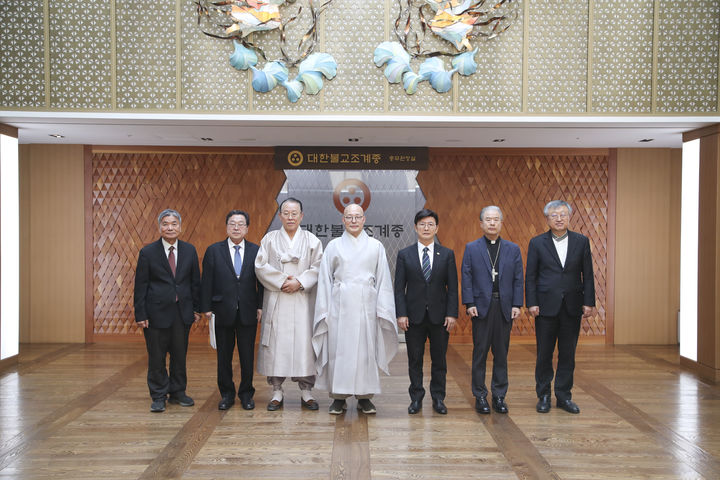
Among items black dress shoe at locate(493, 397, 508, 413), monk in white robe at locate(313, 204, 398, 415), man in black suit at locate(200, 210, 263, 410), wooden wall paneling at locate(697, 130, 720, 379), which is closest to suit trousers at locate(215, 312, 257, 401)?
man in black suit at locate(200, 210, 263, 410)

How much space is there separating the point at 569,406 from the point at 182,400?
2.94 metres

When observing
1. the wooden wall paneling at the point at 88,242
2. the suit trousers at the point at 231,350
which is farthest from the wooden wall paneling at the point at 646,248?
the wooden wall paneling at the point at 88,242

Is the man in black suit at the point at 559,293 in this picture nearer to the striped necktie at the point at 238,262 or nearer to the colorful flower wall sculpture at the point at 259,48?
the striped necktie at the point at 238,262

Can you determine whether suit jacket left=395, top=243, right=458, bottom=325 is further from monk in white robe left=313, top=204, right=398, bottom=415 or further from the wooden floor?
the wooden floor

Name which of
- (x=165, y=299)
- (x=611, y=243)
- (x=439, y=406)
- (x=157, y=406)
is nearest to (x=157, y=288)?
(x=165, y=299)

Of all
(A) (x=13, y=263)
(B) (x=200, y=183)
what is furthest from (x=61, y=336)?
(B) (x=200, y=183)

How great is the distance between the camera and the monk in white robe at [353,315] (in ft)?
13.2

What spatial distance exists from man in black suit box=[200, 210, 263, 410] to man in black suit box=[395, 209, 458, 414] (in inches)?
43.6

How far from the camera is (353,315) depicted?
4.02 meters

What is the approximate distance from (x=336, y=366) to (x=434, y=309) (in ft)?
2.65

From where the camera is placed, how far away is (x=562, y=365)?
14.0ft

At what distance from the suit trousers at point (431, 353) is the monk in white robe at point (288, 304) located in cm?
74

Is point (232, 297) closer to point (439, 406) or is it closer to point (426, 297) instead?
point (426, 297)

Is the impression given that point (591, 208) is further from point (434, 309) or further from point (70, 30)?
point (70, 30)
